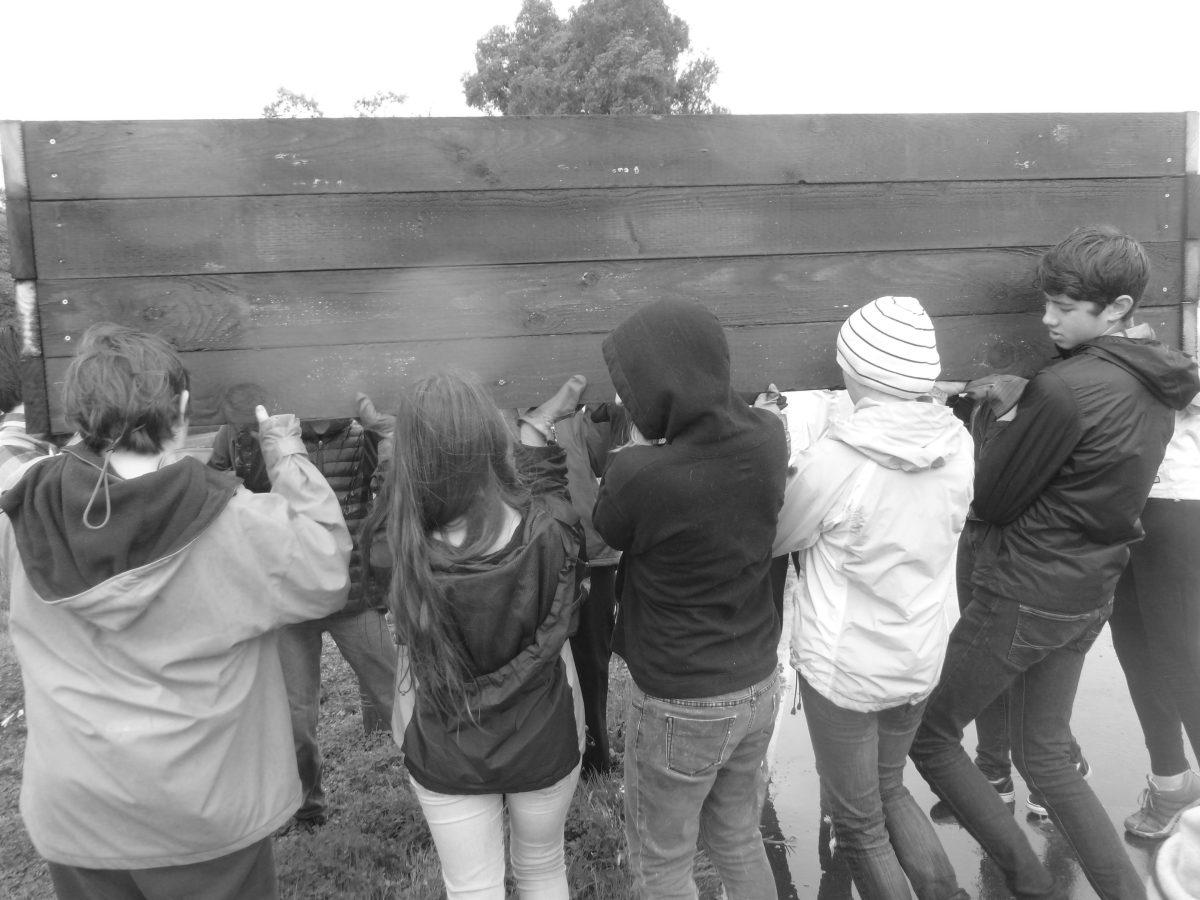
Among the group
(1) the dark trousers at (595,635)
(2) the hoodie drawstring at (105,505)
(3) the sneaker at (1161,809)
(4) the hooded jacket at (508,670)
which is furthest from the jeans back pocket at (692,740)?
(3) the sneaker at (1161,809)

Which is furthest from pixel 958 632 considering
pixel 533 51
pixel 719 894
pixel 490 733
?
pixel 533 51

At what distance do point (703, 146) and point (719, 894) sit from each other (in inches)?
91.3

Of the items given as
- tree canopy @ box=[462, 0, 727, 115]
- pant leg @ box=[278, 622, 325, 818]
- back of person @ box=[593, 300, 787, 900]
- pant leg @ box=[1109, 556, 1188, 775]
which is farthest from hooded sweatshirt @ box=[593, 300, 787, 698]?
tree canopy @ box=[462, 0, 727, 115]

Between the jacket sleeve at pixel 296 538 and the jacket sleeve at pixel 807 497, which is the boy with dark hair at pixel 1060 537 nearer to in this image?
the jacket sleeve at pixel 807 497

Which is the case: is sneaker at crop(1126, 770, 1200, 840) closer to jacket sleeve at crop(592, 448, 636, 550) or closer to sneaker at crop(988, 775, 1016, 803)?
sneaker at crop(988, 775, 1016, 803)

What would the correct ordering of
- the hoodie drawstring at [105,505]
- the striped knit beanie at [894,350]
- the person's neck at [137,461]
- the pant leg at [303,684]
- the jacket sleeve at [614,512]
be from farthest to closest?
the pant leg at [303,684]
the striped knit beanie at [894,350]
the jacket sleeve at [614,512]
the person's neck at [137,461]
the hoodie drawstring at [105,505]

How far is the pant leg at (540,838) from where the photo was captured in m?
2.07

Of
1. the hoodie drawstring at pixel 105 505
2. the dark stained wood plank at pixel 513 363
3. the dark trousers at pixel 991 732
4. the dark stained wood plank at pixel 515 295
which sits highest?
the dark stained wood plank at pixel 515 295

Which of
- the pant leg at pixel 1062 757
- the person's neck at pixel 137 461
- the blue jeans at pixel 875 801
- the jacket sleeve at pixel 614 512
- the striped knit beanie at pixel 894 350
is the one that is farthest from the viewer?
the pant leg at pixel 1062 757

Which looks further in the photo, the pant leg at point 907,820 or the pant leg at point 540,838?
the pant leg at point 907,820

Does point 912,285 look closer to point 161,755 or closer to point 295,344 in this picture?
point 295,344

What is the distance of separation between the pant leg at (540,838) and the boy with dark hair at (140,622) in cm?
59

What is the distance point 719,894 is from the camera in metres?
2.79

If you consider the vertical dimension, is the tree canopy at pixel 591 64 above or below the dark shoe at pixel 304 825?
above
